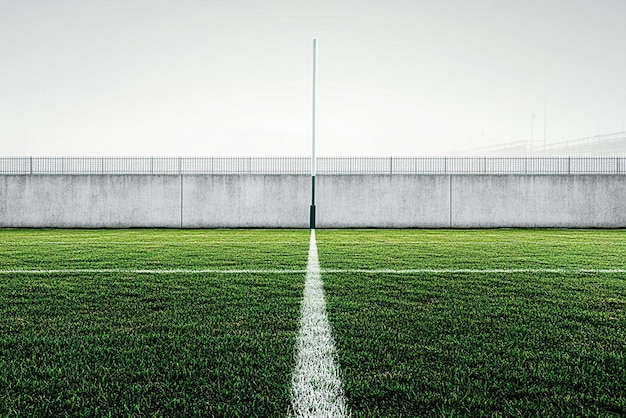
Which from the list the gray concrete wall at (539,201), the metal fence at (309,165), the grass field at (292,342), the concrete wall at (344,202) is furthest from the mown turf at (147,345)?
the gray concrete wall at (539,201)

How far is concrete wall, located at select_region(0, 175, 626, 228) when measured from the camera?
21.6 meters

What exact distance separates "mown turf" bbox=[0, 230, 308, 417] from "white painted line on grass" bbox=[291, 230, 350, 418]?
0.18 feet

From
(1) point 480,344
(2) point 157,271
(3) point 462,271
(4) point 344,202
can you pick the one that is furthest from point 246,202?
(1) point 480,344

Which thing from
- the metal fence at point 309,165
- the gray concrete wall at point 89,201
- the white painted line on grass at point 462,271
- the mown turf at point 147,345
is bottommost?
the mown turf at point 147,345

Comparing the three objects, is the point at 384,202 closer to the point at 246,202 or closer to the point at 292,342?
the point at 246,202

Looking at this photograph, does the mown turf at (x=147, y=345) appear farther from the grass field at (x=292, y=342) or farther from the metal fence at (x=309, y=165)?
the metal fence at (x=309, y=165)

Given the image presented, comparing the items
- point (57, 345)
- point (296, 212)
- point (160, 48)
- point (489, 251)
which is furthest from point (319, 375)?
point (160, 48)

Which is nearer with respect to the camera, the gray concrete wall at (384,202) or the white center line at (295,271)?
the white center line at (295,271)

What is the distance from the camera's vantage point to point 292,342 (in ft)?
9.53

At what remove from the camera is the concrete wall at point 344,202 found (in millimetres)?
21594

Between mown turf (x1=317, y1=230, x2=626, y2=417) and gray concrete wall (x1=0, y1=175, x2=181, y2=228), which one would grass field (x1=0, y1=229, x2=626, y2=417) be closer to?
mown turf (x1=317, y1=230, x2=626, y2=417)

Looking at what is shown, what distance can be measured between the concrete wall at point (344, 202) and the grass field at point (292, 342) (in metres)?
15.8

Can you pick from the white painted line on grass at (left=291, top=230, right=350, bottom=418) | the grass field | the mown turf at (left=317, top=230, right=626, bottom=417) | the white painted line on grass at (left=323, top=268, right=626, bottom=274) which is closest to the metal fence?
the white painted line on grass at (left=323, top=268, right=626, bottom=274)

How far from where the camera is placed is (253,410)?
6.53 feet
